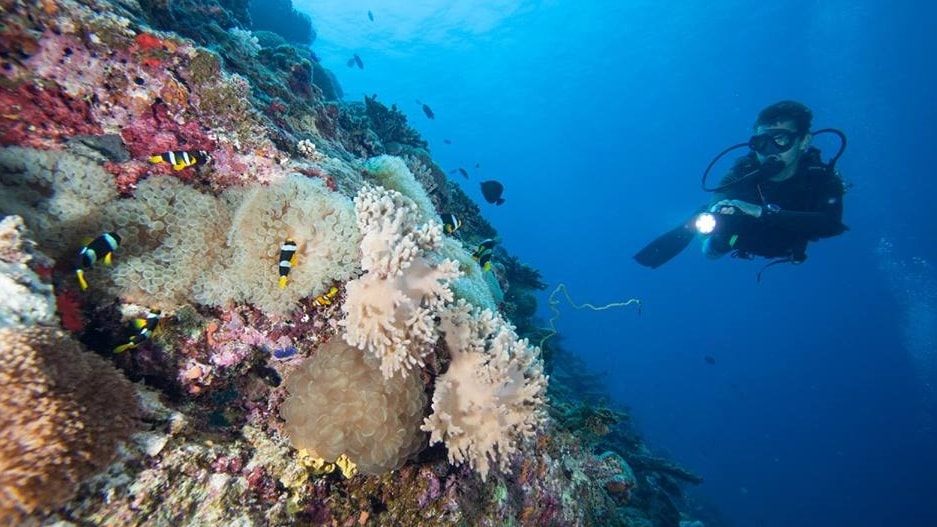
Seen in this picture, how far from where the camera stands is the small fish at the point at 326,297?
8.88 feet

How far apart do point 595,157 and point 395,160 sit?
103m

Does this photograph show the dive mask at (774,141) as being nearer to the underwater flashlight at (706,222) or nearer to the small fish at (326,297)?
the underwater flashlight at (706,222)

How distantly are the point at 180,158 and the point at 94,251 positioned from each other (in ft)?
2.59

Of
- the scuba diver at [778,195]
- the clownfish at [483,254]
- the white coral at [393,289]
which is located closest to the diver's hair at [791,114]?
the scuba diver at [778,195]

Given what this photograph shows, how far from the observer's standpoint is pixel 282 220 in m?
2.66

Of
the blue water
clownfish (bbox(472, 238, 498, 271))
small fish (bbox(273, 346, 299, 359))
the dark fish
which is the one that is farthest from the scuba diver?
the blue water

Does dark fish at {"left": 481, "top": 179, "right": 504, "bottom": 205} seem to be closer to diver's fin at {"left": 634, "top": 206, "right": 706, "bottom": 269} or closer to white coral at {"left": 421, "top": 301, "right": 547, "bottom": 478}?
diver's fin at {"left": 634, "top": 206, "right": 706, "bottom": 269}

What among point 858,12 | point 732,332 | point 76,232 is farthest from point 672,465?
point 732,332

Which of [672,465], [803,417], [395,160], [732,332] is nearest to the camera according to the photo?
[395,160]

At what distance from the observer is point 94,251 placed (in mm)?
2328

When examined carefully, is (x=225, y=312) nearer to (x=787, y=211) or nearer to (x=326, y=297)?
(x=326, y=297)

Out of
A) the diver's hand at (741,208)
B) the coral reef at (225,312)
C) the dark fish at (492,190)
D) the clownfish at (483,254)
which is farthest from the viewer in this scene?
the dark fish at (492,190)

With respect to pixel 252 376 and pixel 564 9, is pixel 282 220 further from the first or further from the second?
pixel 564 9

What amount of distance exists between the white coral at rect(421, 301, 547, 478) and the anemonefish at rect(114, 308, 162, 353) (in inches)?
67.2
